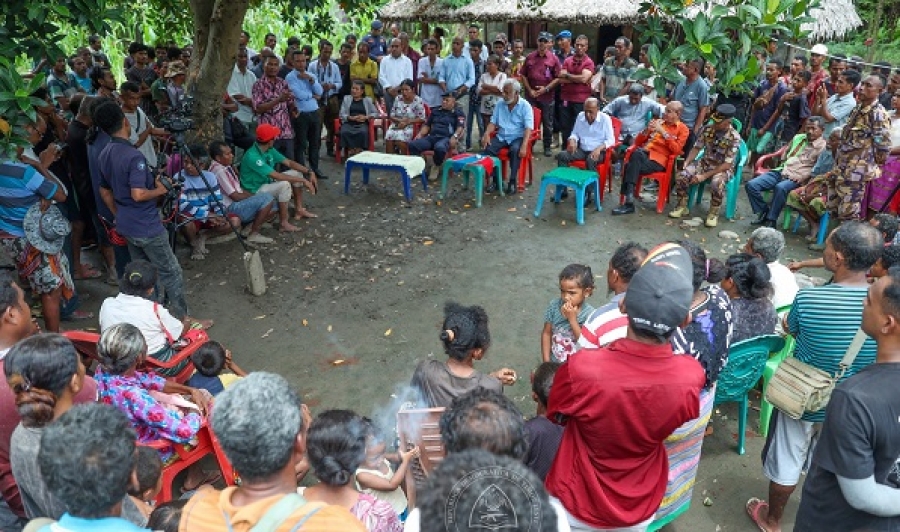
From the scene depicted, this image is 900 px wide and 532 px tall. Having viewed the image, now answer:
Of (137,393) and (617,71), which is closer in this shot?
(137,393)

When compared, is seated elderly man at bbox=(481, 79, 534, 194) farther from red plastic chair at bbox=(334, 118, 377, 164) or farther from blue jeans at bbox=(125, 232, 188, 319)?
blue jeans at bbox=(125, 232, 188, 319)

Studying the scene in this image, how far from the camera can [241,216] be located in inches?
275

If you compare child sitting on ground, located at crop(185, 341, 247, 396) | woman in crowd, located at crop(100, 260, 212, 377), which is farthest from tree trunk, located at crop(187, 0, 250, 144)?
child sitting on ground, located at crop(185, 341, 247, 396)

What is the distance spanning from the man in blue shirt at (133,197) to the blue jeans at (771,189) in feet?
21.0

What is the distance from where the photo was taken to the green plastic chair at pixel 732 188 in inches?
305

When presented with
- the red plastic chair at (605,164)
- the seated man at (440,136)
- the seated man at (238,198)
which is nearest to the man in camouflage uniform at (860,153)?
the red plastic chair at (605,164)

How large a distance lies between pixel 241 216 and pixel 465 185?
10.6ft

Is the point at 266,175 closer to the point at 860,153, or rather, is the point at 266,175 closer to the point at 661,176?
the point at 661,176

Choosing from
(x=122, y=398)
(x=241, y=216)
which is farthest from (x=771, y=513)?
(x=241, y=216)

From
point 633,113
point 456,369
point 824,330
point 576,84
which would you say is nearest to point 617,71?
point 576,84

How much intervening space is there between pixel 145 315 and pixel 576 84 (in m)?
7.80

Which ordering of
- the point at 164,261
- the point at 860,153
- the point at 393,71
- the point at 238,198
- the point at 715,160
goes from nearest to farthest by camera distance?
the point at 164,261, the point at 860,153, the point at 238,198, the point at 715,160, the point at 393,71

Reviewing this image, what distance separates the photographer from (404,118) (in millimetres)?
9391

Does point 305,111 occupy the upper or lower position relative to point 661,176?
upper
